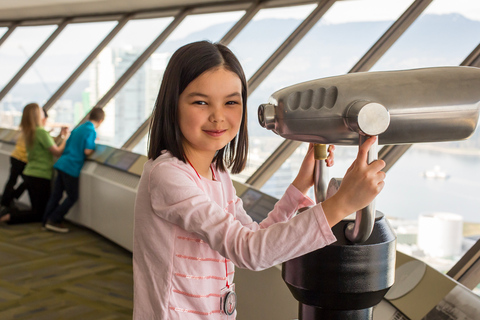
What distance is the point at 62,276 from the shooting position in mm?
3596

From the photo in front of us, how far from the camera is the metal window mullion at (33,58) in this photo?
6.21m

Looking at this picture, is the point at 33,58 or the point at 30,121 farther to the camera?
the point at 33,58

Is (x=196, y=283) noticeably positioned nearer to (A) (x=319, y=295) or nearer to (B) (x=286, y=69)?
(A) (x=319, y=295)

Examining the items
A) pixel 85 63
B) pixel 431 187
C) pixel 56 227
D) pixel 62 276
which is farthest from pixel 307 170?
pixel 85 63

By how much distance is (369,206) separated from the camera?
0.78 m

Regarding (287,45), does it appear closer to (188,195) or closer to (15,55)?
(188,195)

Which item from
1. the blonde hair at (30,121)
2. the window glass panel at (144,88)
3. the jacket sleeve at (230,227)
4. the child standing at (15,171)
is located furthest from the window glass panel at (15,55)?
the jacket sleeve at (230,227)

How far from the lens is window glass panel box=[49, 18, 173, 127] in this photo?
516cm

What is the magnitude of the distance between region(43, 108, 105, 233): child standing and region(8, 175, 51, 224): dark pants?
0.87ft

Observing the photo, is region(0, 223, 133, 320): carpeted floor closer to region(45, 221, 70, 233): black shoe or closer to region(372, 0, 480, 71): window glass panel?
region(45, 221, 70, 233): black shoe

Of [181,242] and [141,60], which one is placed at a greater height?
[141,60]

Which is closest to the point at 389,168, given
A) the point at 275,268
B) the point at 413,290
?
the point at 275,268

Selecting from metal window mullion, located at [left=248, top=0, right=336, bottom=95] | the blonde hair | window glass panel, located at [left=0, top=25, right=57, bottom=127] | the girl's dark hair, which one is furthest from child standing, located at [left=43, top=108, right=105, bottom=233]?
the girl's dark hair

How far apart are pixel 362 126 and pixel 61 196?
4.56 meters
